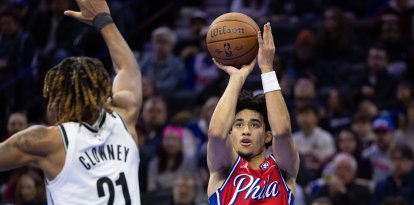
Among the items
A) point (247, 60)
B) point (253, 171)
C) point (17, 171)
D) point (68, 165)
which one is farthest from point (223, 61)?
point (17, 171)

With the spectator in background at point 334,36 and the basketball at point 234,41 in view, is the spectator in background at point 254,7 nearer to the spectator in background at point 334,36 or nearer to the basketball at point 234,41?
the spectator in background at point 334,36

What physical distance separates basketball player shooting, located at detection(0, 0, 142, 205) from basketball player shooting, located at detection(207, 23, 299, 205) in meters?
0.60

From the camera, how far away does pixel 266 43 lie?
229 inches

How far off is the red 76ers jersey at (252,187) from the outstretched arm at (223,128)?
63 mm

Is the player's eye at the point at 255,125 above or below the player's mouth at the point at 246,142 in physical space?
above

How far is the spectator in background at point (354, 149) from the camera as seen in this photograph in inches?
442

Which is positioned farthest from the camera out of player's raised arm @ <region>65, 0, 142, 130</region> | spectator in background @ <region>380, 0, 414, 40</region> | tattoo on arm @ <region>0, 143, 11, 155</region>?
spectator in background @ <region>380, 0, 414, 40</region>

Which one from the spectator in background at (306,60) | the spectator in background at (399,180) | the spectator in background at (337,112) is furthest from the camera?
the spectator in background at (306,60)

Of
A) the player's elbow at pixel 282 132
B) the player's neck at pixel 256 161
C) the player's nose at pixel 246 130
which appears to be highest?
the player's elbow at pixel 282 132

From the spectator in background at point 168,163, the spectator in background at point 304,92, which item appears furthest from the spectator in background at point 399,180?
the spectator in background at point 168,163

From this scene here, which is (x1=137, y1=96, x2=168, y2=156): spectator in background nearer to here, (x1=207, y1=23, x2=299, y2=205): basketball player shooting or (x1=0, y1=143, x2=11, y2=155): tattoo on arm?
(x1=207, y1=23, x2=299, y2=205): basketball player shooting

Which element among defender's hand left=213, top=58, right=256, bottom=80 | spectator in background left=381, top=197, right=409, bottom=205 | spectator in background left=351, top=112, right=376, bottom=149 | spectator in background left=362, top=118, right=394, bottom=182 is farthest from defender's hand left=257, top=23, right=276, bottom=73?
spectator in background left=351, top=112, right=376, bottom=149

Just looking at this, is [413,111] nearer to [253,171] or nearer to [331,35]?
[331,35]

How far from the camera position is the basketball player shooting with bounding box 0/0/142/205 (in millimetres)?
5746
